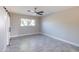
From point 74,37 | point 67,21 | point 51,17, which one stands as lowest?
point 74,37

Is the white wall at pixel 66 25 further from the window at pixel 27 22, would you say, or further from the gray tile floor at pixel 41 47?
the window at pixel 27 22

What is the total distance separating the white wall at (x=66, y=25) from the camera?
4.14m

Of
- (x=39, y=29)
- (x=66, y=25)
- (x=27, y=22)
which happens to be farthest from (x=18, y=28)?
(x=66, y=25)

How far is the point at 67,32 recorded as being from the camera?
4746 millimetres

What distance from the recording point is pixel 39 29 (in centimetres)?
848

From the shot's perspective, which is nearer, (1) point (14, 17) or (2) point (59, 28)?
(2) point (59, 28)

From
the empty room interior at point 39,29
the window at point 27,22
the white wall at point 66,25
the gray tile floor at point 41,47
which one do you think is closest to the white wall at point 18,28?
the empty room interior at point 39,29

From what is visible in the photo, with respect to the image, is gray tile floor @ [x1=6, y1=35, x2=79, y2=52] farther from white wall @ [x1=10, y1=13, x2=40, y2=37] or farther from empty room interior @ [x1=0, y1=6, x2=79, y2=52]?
white wall @ [x1=10, y1=13, x2=40, y2=37]

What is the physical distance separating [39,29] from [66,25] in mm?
4091

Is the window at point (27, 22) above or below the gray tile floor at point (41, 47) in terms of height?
above
